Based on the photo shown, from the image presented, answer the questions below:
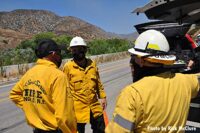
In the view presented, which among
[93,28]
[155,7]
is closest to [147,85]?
[155,7]

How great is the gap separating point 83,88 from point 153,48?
334 centimetres

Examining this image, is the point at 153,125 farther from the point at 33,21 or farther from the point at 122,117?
the point at 33,21

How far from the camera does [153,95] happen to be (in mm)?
2928

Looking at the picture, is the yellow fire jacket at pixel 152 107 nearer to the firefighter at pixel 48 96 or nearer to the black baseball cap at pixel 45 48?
the firefighter at pixel 48 96

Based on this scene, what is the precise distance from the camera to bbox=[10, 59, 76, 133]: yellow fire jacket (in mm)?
4328

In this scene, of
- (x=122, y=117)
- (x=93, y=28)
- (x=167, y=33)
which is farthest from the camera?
(x=93, y=28)

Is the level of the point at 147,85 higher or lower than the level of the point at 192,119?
A: higher

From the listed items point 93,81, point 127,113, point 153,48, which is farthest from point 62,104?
point 93,81

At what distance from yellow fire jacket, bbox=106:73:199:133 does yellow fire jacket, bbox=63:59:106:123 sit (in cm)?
324

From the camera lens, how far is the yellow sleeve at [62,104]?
4309 millimetres

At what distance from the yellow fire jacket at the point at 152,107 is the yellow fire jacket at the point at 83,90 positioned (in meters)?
3.24

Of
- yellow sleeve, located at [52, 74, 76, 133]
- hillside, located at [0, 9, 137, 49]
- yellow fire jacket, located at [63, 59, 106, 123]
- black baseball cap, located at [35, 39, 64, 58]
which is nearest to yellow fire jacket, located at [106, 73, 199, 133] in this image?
yellow sleeve, located at [52, 74, 76, 133]

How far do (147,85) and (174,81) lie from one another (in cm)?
26

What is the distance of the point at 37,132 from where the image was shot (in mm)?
4562
